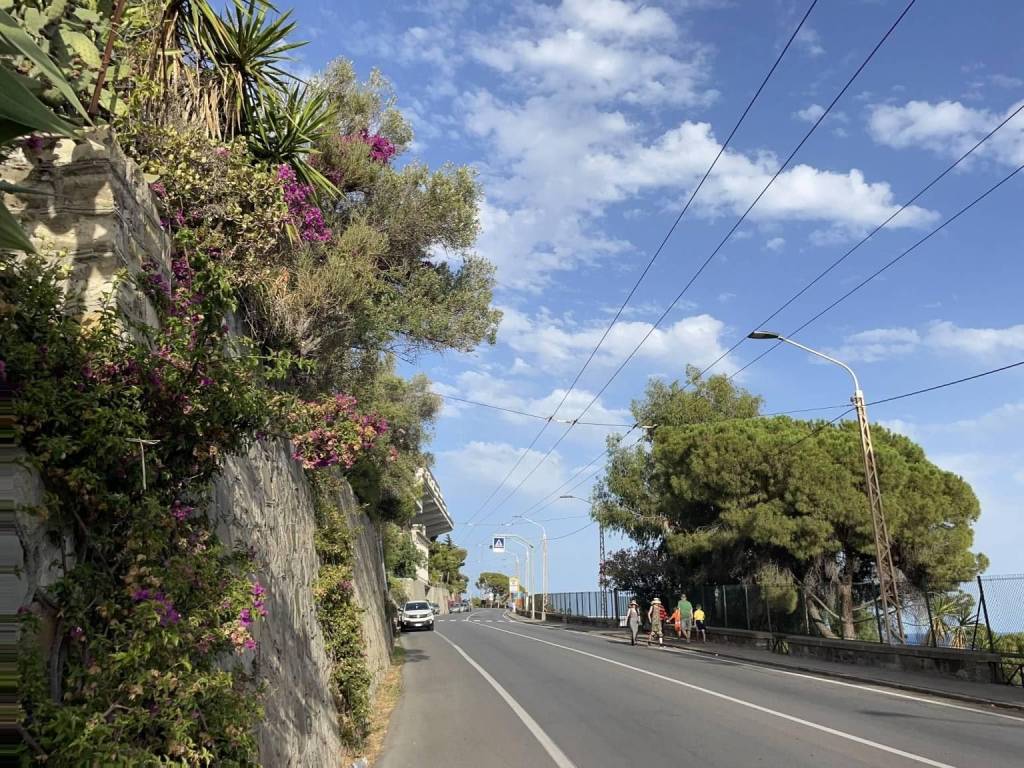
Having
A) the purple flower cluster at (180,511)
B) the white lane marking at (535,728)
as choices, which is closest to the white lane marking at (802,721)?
Result: the white lane marking at (535,728)

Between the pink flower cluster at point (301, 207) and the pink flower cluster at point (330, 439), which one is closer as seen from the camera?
the pink flower cluster at point (330, 439)

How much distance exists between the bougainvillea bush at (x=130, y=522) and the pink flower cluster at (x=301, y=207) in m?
4.12

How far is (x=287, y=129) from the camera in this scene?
28.8 feet

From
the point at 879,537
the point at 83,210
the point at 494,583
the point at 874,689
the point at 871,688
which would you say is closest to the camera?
the point at 83,210

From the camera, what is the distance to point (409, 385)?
94.7 ft

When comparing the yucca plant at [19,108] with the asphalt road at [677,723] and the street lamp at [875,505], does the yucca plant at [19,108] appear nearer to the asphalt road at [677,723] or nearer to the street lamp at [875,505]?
the asphalt road at [677,723]

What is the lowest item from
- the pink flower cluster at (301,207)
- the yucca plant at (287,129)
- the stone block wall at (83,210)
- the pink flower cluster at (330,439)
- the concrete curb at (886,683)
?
the concrete curb at (886,683)

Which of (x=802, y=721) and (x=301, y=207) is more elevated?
(x=301, y=207)

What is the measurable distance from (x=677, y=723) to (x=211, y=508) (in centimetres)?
811

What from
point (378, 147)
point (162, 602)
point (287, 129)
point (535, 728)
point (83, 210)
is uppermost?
point (378, 147)

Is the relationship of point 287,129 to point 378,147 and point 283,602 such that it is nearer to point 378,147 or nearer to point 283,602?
point 378,147

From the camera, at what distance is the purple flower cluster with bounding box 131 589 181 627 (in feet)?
10.6

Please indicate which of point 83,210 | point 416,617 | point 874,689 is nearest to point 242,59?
point 83,210

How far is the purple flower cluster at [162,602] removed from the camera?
10.6ft
